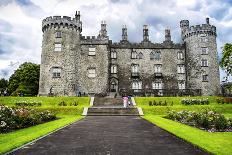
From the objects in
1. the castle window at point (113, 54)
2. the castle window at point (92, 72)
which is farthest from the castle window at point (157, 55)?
the castle window at point (92, 72)

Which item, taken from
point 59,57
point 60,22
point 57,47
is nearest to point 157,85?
point 59,57

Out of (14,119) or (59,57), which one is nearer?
(14,119)

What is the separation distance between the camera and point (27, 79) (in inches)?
2584

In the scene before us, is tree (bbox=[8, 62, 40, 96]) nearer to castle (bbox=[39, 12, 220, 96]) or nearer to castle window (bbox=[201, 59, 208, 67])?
castle (bbox=[39, 12, 220, 96])

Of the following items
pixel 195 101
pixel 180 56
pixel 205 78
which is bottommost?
pixel 195 101

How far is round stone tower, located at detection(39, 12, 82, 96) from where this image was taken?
51438 mm

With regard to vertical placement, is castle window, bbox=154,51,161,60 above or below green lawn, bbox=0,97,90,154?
above

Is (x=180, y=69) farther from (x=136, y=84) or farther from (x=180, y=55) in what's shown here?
(x=136, y=84)

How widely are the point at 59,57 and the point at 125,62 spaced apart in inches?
531

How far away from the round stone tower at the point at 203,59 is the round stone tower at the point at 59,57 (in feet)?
74.7

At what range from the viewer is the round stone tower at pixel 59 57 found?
51438 mm

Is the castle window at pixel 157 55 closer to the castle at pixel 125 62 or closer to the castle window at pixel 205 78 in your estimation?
the castle at pixel 125 62

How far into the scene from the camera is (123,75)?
57.3 m

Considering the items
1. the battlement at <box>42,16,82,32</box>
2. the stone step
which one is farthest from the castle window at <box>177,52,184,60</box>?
the stone step
